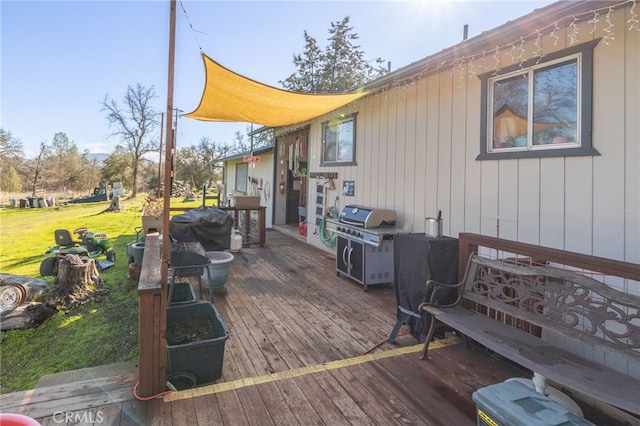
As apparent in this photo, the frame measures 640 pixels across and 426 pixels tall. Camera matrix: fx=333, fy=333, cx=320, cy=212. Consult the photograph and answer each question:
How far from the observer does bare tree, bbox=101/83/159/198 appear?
2509 cm

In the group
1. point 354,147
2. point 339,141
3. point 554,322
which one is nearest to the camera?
point 554,322

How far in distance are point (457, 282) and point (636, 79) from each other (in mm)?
1880

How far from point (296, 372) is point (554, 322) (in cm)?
169

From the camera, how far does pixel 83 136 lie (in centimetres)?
3222

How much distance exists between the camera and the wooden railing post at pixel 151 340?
79.7 inches

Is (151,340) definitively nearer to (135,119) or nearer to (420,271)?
(420,271)

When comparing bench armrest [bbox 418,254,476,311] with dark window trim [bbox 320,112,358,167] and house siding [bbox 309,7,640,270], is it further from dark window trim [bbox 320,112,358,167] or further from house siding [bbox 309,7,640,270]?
dark window trim [bbox 320,112,358,167]

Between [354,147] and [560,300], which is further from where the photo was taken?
[354,147]

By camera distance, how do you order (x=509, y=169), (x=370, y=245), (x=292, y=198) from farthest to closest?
1. (x=292, y=198)
2. (x=370, y=245)
3. (x=509, y=169)

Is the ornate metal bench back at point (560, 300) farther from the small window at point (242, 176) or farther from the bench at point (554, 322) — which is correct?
the small window at point (242, 176)

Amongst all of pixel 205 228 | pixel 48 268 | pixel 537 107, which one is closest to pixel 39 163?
pixel 48 268

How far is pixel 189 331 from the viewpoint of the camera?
2539mm

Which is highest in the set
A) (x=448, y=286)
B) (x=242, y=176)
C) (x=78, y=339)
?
(x=242, y=176)

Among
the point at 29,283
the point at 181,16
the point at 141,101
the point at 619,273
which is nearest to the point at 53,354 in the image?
the point at 29,283
